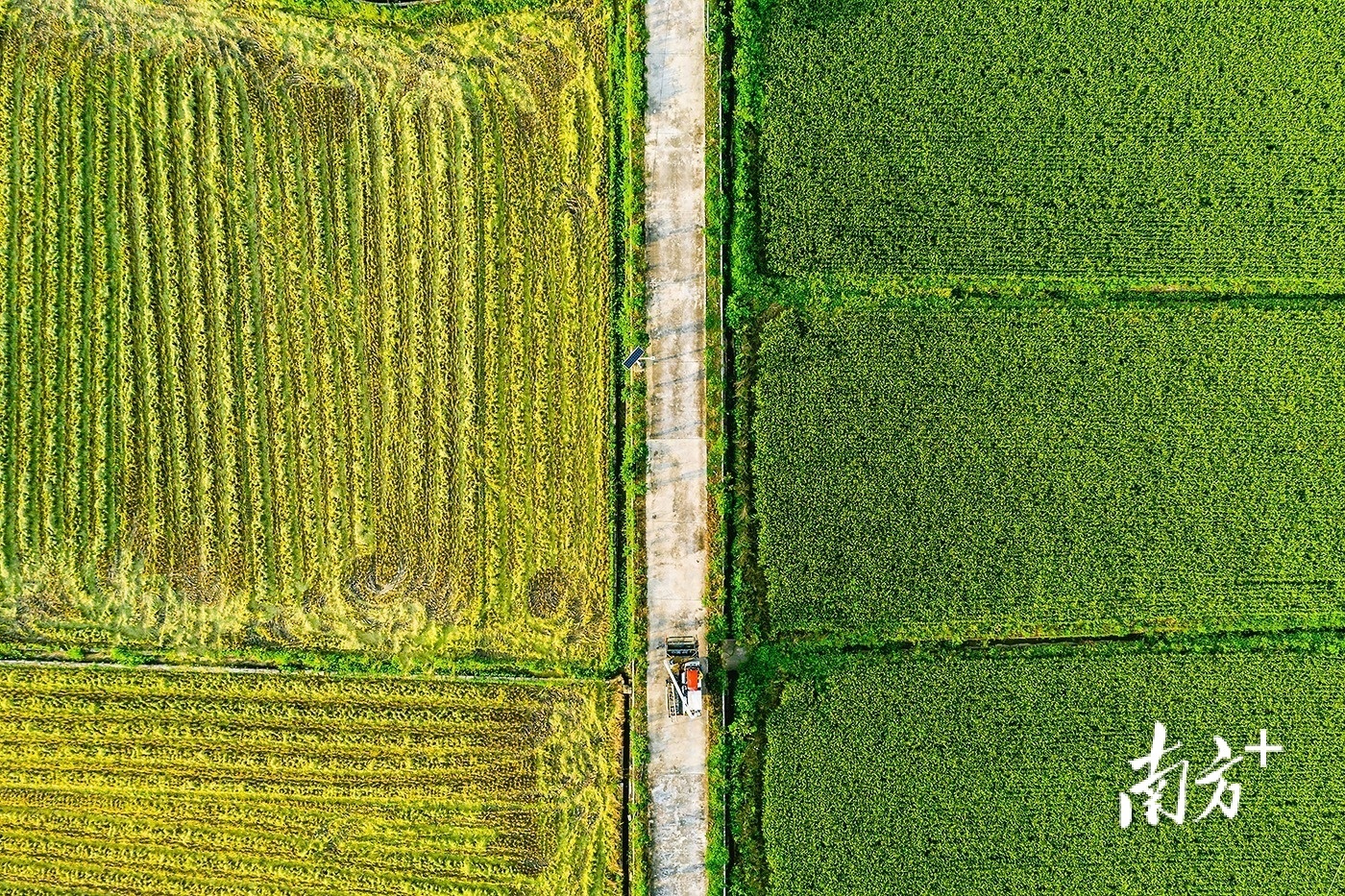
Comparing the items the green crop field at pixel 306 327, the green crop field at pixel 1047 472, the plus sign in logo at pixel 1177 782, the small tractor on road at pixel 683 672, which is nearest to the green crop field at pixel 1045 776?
the plus sign in logo at pixel 1177 782

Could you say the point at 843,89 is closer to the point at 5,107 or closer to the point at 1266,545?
the point at 1266,545

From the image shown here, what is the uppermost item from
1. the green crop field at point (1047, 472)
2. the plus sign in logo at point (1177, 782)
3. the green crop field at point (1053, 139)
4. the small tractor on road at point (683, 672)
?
the green crop field at point (1053, 139)

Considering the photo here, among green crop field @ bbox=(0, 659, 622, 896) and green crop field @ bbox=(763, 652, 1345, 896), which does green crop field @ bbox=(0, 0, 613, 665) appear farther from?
green crop field @ bbox=(763, 652, 1345, 896)

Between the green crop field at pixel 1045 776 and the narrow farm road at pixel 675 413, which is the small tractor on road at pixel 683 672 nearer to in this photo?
the narrow farm road at pixel 675 413

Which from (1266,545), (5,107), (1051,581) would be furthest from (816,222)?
(5,107)

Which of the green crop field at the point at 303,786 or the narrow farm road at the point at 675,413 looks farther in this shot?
the narrow farm road at the point at 675,413

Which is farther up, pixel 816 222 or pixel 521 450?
pixel 816 222

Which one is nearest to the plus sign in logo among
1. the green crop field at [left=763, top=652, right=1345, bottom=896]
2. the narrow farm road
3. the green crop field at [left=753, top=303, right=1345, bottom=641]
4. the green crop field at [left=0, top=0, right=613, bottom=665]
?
the green crop field at [left=763, top=652, right=1345, bottom=896]
